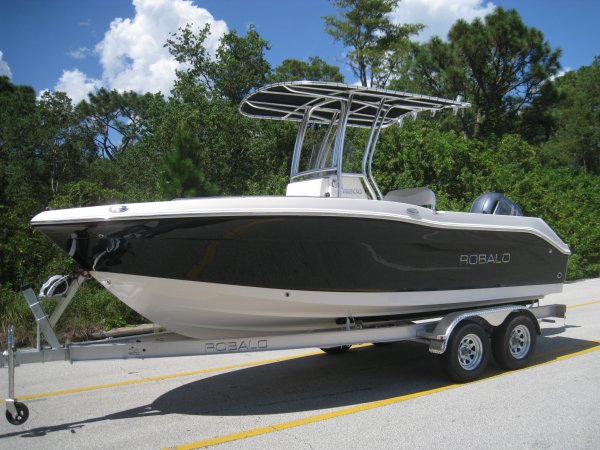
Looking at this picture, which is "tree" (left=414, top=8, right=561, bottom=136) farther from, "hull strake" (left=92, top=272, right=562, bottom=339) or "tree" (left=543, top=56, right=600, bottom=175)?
"hull strake" (left=92, top=272, right=562, bottom=339)

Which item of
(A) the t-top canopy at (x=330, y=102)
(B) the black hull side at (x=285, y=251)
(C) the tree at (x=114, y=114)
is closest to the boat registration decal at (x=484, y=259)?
(B) the black hull side at (x=285, y=251)

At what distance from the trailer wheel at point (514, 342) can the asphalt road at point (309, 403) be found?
0.17 metres

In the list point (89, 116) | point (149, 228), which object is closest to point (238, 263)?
point (149, 228)

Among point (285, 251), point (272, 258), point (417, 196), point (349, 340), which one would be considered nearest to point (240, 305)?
point (272, 258)

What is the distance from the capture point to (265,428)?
4.78 metres

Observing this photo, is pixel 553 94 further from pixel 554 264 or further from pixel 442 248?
pixel 442 248

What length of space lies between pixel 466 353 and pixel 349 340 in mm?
1468

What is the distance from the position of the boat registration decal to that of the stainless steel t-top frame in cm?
117

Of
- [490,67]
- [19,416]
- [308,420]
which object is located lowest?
[308,420]

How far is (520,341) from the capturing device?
672 cm

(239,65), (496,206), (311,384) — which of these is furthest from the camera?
(239,65)

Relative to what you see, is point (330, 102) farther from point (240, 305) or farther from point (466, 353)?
point (466, 353)

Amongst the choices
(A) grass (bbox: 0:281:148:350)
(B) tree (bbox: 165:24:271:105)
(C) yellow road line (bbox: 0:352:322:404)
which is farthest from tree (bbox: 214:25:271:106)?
(C) yellow road line (bbox: 0:352:322:404)

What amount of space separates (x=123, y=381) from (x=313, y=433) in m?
2.79
